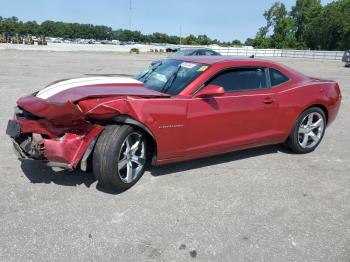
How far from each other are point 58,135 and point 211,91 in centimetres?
176

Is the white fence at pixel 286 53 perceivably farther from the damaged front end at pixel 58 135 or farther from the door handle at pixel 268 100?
the damaged front end at pixel 58 135

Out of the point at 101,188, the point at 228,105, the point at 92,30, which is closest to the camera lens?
the point at 101,188

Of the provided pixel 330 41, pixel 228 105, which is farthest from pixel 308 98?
pixel 330 41

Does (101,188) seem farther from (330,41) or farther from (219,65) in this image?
(330,41)

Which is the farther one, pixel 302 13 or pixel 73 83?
pixel 302 13

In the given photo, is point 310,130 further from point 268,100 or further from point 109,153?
point 109,153

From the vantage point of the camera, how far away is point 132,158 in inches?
162

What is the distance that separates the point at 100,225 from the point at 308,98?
11.9 feet

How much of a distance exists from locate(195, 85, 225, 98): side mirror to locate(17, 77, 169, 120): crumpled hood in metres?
0.44

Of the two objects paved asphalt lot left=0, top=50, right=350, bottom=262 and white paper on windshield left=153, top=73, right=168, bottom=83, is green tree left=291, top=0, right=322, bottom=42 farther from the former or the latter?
paved asphalt lot left=0, top=50, right=350, bottom=262

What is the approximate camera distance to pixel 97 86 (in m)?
4.19

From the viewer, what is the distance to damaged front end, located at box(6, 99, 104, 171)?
12.0ft

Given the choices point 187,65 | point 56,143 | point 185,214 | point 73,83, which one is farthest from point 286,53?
point 56,143

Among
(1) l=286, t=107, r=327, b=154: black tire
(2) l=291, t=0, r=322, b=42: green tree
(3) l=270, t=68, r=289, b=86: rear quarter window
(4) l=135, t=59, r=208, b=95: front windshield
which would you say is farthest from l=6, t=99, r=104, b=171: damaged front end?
(2) l=291, t=0, r=322, b=42: green tree
